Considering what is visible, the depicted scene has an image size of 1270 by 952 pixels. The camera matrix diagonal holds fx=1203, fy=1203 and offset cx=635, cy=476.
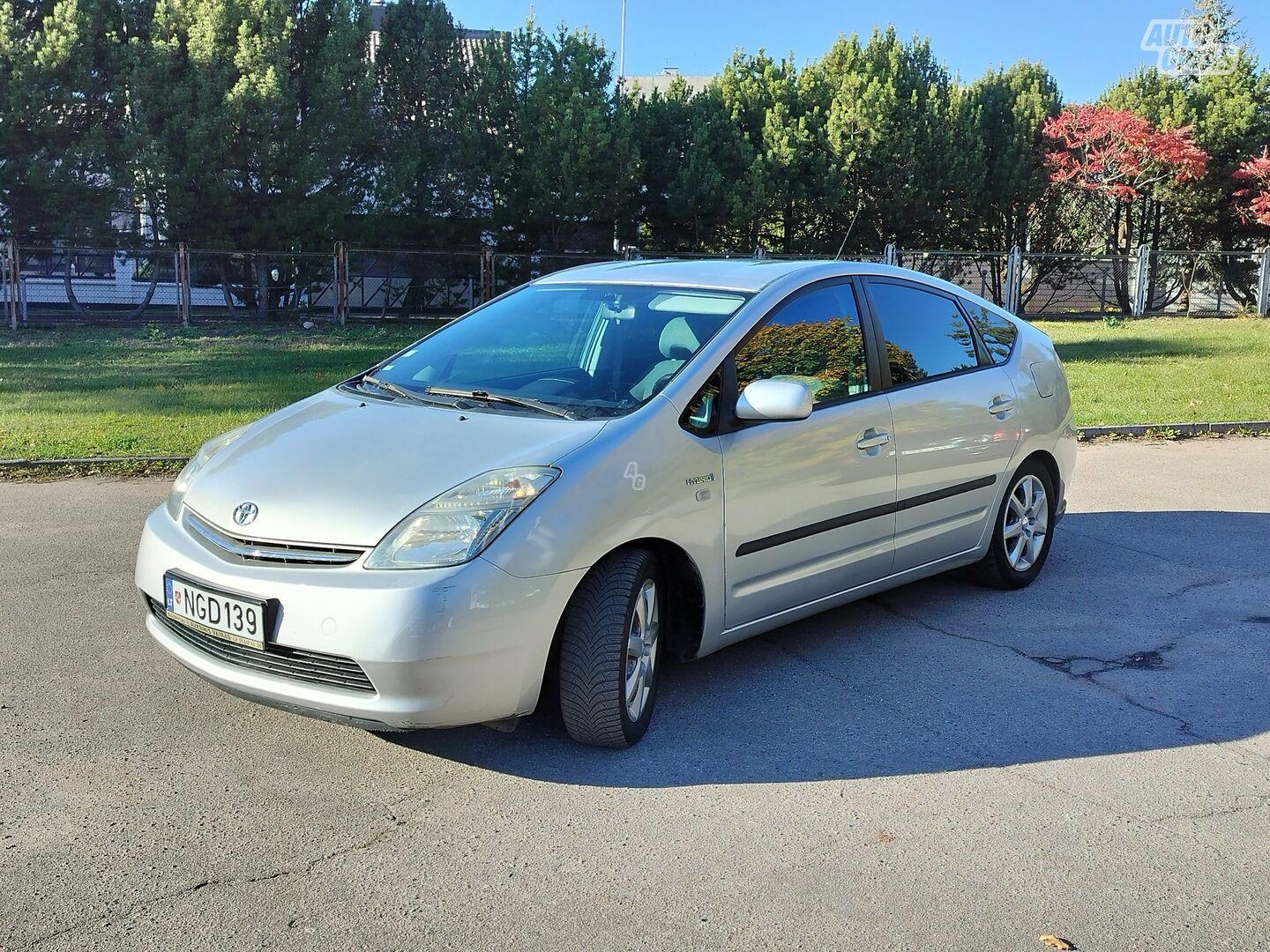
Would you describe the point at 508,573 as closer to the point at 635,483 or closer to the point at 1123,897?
the point at 635,483

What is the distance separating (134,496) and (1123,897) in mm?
6579

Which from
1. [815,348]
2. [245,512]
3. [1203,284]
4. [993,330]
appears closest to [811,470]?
[815,348]

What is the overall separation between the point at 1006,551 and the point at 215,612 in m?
3.93

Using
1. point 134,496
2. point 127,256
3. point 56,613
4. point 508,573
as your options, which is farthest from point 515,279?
point 508,573

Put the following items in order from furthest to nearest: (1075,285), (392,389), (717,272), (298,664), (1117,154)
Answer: (1075,285), (1117,154), (717,272), (392,389), (298,664)

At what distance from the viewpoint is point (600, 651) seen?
3842 mm

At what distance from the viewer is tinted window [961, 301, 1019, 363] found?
6.03 metres

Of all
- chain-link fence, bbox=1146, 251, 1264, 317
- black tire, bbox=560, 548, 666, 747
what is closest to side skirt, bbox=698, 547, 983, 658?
black tire, bbox=560, 548, 666, 747

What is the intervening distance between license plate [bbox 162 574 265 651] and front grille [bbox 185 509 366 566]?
13 centimetres

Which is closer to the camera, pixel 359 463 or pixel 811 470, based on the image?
pixel 359 463

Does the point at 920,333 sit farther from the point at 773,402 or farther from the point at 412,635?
the point at 412,635

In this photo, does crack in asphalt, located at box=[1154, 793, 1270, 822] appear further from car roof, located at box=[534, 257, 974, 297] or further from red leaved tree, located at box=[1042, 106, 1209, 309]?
red leaved tree, located at box=[1042, 106, 1209, 309]

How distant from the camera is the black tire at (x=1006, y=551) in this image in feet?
19.7

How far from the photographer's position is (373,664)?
3518 millimetres
